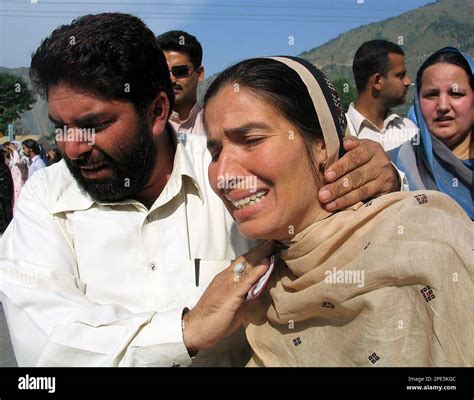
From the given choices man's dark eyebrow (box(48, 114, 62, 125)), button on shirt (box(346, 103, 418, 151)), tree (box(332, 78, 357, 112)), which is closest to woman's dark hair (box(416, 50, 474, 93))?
tree (box(332, 78, 357, 112))

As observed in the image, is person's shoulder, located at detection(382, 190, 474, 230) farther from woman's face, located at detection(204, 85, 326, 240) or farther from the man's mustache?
the man's mustache

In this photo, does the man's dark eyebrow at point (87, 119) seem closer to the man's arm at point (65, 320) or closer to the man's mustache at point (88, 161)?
the man's mustache at point (88, 161)

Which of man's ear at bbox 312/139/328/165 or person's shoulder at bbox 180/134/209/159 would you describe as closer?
man's ear at bbox 312/139/328/165

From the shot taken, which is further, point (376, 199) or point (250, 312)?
point (250, 312)

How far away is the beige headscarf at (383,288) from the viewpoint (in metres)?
1.59

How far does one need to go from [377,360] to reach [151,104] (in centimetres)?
132

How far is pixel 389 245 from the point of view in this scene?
1642 mm

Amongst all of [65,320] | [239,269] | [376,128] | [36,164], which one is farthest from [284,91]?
[36,164]

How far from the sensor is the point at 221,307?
1796 millimetres

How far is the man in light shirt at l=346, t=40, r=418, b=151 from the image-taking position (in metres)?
4.71
